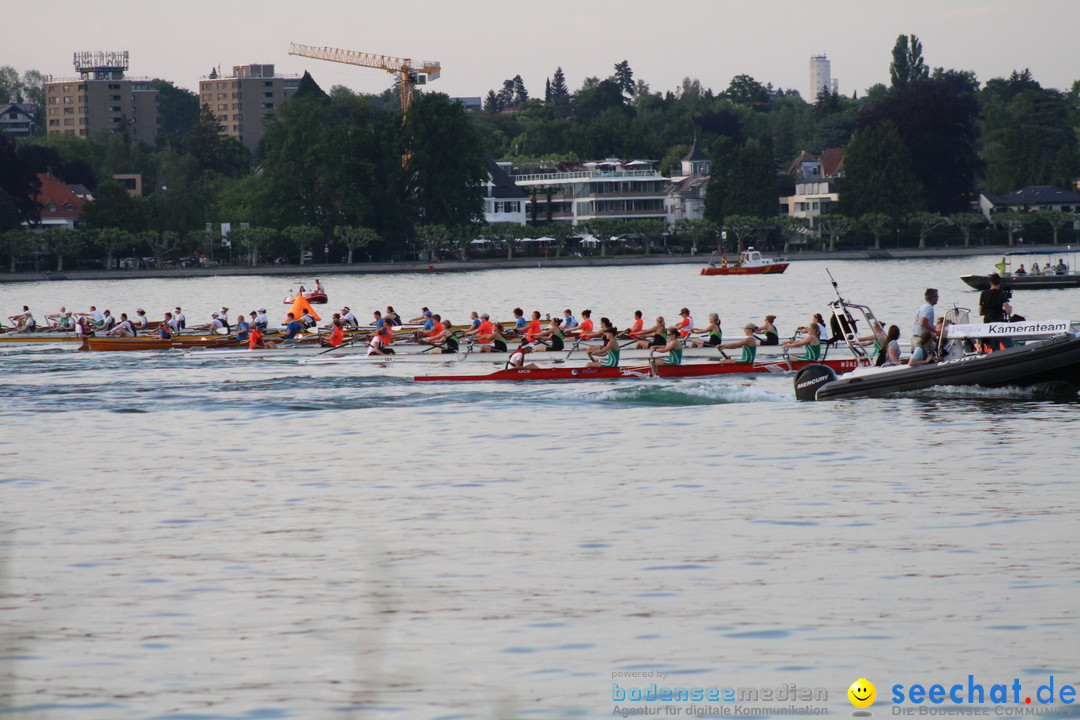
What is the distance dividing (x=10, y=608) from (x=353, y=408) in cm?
1713

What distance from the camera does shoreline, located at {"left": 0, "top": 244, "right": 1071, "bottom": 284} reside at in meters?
122

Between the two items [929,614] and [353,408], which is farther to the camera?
[353,408]

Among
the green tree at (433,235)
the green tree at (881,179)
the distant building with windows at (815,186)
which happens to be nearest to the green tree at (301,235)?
the green tree at (433,235)

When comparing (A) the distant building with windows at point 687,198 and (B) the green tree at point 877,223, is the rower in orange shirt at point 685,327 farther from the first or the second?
(A) the distant building with windows at point 687,198

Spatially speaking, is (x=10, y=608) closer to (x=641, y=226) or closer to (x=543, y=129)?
(x=641, y=226)

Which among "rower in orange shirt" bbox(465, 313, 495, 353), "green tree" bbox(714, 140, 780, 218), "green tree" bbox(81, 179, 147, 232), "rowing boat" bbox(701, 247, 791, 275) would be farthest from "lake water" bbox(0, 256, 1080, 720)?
"green tree" bbox(714, 140, 780, 218)

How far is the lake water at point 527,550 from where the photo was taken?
11.0 metres

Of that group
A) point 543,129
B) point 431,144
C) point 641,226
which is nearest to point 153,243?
point 431,144

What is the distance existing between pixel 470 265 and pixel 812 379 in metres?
105

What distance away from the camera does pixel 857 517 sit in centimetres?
1703

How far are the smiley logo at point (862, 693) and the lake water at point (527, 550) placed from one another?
96 mm

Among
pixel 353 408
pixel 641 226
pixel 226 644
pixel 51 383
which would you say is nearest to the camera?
pixel 226 644

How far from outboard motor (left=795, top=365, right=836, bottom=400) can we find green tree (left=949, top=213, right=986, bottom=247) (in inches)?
4448

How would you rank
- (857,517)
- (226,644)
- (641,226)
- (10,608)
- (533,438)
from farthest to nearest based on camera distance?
(641,226) < (533,438) < (857,517) < (10,608) < (226,644)
